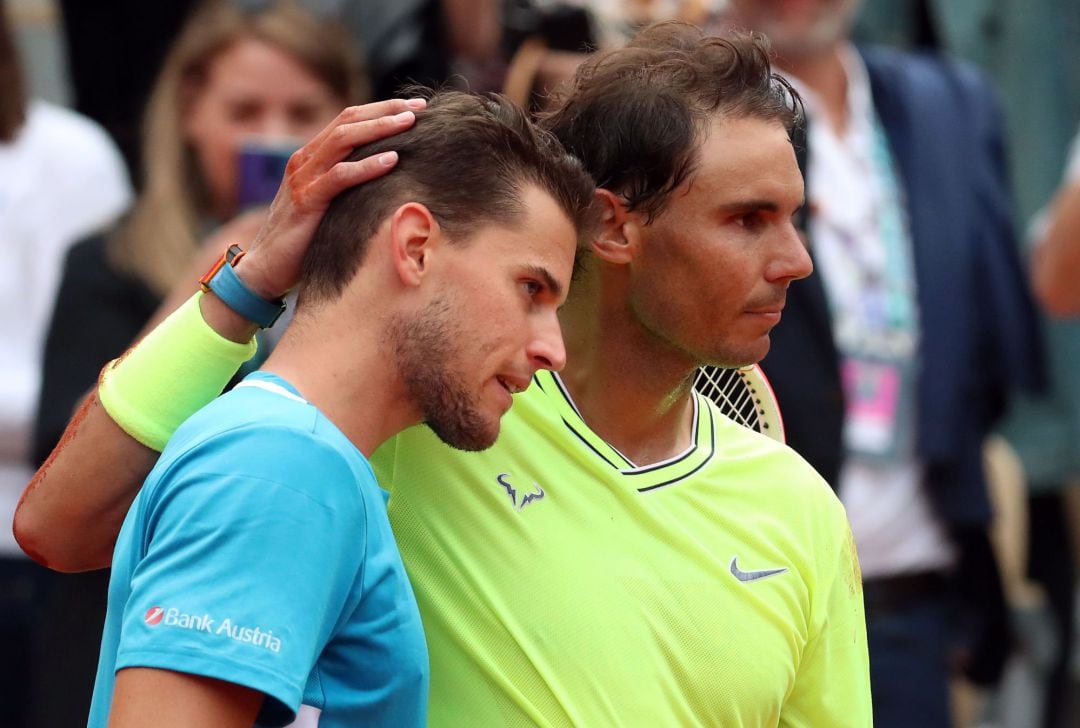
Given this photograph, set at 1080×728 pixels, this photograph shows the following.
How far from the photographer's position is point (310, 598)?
7.43 feet

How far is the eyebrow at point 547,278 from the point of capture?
2537 millimetres

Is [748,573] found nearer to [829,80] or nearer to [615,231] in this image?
[615,231]

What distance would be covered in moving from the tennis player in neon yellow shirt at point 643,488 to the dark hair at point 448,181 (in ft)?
0.29

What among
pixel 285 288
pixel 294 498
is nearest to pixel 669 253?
pixel 285 288

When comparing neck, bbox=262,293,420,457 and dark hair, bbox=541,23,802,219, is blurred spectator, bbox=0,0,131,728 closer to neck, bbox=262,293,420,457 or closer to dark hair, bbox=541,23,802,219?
dark hair, bbox=541,23,802,219

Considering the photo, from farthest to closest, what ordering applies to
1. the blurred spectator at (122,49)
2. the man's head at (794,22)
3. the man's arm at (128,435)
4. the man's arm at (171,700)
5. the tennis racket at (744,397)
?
the blurred spectator at (122,49) → the man's head at (794,22) → the tennis racket at (744,397) → the man's arm at (128,435) → the man's arm at (171,700)

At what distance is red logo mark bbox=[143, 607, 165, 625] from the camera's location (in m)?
2.22

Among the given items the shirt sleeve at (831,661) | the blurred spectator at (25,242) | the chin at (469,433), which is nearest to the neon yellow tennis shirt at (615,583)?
the shirt sleeve at (831,661)

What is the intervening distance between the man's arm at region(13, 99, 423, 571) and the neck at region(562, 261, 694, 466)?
1.55ft

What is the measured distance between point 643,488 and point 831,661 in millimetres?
382

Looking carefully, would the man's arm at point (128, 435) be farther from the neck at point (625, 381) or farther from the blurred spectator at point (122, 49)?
the blurred spectator at point (122, 49)

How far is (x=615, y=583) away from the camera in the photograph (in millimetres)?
2680

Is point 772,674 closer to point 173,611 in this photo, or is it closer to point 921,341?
point 173,611

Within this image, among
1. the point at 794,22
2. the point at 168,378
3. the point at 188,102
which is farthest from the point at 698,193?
the point at 188,102
